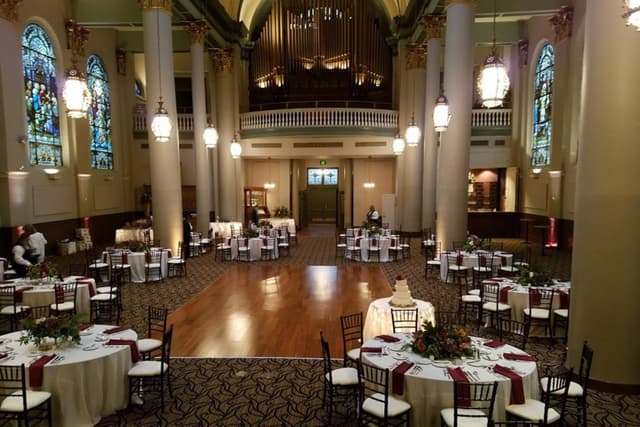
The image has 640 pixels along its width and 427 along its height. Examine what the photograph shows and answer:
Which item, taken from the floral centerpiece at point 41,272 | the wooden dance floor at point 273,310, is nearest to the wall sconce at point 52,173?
the wooden dance floor at point 273,310

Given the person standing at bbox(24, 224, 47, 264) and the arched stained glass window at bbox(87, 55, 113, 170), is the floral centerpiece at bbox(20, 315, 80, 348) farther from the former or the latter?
the arched stained glass window at bbox(87, 55, 113, 170)

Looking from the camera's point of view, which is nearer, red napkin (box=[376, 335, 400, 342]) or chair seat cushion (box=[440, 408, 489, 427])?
chair seat cushion (box=[440, 408, 489, 427])

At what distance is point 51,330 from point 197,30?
14.1 m

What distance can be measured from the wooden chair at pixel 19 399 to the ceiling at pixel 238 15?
1312 cm

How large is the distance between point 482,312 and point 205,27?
14098 mm

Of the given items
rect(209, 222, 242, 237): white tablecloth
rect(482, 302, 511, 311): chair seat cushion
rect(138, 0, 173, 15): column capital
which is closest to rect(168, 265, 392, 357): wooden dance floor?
rect(482, 302, 511, 311): chair seat cushion

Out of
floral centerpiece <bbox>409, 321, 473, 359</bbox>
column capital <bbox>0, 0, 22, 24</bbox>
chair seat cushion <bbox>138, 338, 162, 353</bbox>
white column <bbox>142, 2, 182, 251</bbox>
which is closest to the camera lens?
floral centerpiece <bbox>409, 321, 473, 359</bbox>

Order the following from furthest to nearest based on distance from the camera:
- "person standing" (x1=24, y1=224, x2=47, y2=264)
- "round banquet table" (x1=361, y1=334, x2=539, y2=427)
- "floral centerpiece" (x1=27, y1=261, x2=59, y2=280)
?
"person standing" (x1=24, y1=224, x2=47, y2=264) < "floral centerpiece" (x1=27, y1=261, x2=59, y2=280) < "round banquet table" (x1=361, y1=334, x2=539, y2=427)

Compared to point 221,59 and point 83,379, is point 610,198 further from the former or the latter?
point 221,59

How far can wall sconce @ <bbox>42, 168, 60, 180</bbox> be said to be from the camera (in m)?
14.1

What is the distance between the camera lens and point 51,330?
4496 millimetres

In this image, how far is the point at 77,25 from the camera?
49.4 ft

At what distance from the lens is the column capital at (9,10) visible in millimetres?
11508

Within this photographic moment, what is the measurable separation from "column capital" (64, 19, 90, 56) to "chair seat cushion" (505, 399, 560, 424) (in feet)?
54.3
